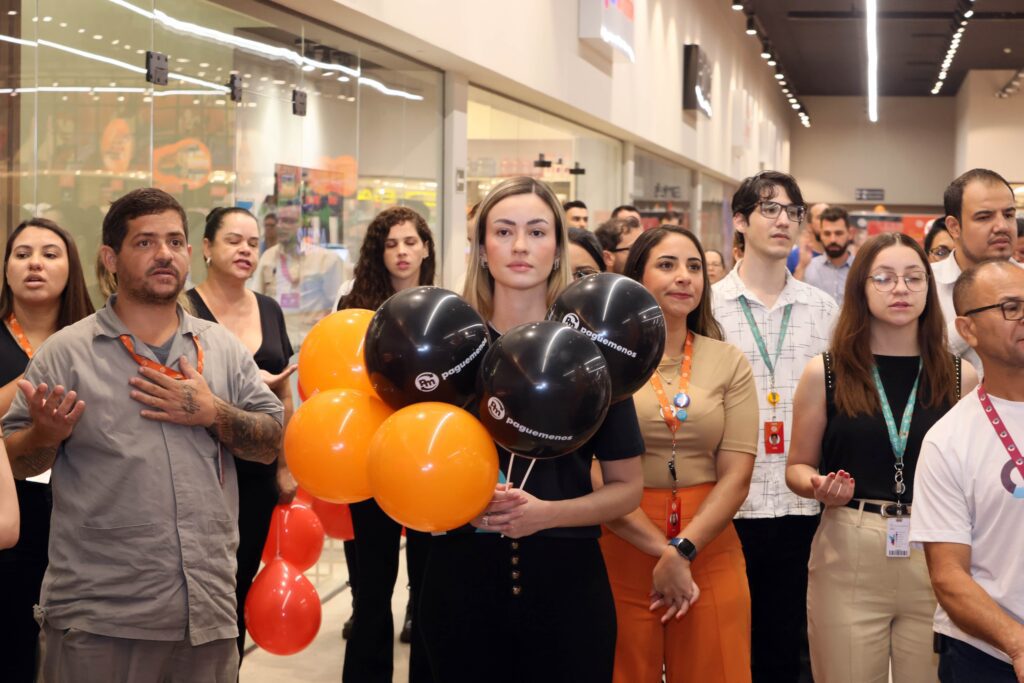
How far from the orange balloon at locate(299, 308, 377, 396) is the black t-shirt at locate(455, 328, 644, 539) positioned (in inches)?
19.2

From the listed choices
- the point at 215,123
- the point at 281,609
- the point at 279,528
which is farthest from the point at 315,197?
the point at 281,609

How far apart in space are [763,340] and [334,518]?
1904 mm

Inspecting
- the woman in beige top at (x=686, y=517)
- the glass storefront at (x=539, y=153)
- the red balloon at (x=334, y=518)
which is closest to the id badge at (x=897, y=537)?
the woman in beige top at (x=686, y=517)

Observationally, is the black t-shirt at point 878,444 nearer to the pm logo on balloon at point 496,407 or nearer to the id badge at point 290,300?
the pm logo on balloon at point 496,407

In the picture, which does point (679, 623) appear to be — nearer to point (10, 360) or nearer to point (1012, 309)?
point (1012, 309)

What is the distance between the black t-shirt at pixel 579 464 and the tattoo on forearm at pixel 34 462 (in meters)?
1.00

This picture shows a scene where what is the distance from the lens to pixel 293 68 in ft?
19.6

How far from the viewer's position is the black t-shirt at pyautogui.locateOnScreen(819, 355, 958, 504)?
3064mm

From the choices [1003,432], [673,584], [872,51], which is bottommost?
[673,584]

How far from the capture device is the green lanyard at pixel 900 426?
3.05m

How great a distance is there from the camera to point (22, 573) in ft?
11.0

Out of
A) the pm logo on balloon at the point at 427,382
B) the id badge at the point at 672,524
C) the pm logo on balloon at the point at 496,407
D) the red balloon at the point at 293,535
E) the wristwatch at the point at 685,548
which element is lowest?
the red balloon at the point at 293,535

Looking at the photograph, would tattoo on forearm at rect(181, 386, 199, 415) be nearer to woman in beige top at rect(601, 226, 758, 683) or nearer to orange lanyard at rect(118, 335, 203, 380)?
orange lanyard at rect(118, 335, 203, 380)

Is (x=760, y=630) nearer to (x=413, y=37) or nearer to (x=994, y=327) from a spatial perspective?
(x=994, y=327)
